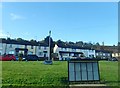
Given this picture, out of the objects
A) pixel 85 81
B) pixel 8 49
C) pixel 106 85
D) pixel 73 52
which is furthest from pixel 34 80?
pixel 73 52

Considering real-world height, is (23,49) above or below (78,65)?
above

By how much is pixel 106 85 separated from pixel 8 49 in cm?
5031

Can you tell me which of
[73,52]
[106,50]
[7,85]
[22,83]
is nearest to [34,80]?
[22,83]

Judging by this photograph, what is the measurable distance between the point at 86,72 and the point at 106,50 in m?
71.3

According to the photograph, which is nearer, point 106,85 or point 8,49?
point 106,85

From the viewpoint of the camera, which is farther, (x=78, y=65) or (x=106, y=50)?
(x=106, y=50)

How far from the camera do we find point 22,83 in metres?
12.1

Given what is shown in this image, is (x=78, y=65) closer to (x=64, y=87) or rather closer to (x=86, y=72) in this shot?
(x=86, y=72)

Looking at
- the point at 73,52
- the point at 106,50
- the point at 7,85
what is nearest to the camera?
the point at 7,85

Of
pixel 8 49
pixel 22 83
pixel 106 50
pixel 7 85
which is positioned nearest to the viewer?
pixel 7 85

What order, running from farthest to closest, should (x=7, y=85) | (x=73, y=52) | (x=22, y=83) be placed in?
1. (x=73, y=52)
2. (x=22, y=83)
3. (x=7, y=85)

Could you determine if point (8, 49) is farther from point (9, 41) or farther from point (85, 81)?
point (85, 81)

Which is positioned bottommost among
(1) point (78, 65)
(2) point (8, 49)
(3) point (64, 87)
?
(3) point (64, 87)

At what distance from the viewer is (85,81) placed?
12312 millimetres
